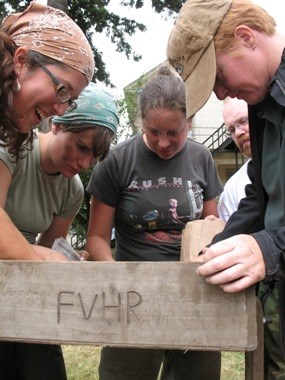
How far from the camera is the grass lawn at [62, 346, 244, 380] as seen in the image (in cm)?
421

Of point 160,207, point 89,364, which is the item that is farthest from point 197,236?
point 89,364

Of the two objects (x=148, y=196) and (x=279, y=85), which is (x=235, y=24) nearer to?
(x=279, y=85)

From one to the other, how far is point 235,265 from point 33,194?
4.15ft

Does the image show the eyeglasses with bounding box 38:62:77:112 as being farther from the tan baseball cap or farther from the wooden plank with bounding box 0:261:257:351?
the wooden plank with bounding box 0:261:257:351

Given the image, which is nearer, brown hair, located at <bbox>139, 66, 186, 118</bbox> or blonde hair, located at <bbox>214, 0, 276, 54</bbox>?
blonde hair, located at <bbox>214, 0, 276, 54</bbox>

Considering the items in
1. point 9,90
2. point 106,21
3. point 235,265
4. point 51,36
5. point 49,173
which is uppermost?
point 106,21

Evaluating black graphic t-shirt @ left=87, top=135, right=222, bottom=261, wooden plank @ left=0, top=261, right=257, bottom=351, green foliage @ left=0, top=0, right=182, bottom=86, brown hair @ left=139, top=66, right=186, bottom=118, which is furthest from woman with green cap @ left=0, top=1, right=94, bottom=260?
green foliage @ left=0, top=0, right=182, bottom=86

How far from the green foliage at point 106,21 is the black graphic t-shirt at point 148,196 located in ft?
30.2

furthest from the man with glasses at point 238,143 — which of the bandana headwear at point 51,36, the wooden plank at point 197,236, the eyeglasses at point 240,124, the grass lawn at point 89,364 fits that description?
the grass lawn at point 89,364

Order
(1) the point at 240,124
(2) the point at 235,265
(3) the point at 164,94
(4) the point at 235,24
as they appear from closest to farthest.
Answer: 1. (2) the point at 235,265
2. (4) the point at 235,24
3. (3) the point at 164,94
4. (1) the point at 240,124

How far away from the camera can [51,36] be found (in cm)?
215

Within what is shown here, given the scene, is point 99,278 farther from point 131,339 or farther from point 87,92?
point 87,92

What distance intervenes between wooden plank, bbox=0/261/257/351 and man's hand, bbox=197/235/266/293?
0.18ft

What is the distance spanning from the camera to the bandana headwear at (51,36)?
212 cm
